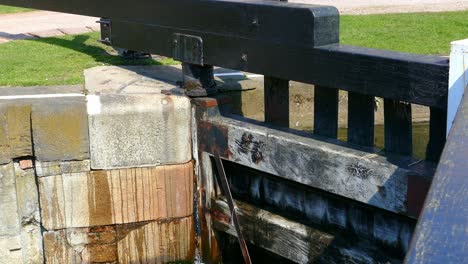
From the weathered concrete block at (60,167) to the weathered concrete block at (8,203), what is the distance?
0.18 meters

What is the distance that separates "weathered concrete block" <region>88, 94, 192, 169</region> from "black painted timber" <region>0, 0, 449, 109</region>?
1.50ft

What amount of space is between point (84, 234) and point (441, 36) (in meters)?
4.47

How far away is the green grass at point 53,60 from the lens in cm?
599

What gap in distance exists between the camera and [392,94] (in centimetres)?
388

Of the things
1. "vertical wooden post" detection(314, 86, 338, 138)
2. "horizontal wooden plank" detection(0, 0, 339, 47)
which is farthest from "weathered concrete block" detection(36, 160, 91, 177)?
"vertical wooden post" detection(314, 86, 338, 138)

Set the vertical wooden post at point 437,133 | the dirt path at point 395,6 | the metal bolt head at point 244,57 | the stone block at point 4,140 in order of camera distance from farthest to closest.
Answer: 1. the dirt path at point 395,6
2. the stone block at point 4,140
3. the metal bolt head at point 244,57
4. the vertical wooden post at point 437,133

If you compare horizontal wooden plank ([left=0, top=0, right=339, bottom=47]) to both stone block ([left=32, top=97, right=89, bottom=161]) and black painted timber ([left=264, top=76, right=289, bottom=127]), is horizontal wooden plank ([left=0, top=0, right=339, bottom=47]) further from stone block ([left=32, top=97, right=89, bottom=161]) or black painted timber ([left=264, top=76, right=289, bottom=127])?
stone block ([left=32, top=97, right=89, bottom=161])

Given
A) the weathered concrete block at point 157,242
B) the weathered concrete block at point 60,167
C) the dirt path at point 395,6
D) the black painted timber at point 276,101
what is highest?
the dirt path at point 395,6

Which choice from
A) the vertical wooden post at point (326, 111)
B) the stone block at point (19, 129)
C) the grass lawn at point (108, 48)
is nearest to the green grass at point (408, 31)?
the grass lawn at point (108, 48)

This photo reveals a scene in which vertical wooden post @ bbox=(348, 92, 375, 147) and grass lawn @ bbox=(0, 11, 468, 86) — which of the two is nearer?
vertical wooden post @ bbox=(348, 92, 375, 147)

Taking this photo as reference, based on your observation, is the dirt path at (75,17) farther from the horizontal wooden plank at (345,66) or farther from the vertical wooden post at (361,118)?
the vertical wooden post at (361,118)

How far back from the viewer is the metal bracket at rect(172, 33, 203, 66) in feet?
16.9

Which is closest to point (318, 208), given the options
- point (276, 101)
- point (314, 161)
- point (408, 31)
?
point (314, 161)

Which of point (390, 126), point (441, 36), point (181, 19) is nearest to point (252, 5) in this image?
point (181, 19)
